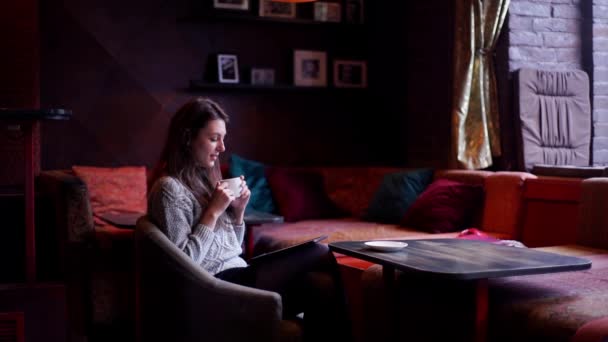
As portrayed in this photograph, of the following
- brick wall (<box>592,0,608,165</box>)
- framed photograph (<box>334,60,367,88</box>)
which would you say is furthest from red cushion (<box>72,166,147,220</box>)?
brick wall (<box>592,0,608,165</box>)

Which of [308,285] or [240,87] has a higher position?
[240,87]

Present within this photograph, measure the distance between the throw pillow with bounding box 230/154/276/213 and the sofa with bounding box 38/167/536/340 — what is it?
0.34 m

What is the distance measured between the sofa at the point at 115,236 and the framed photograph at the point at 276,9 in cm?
169

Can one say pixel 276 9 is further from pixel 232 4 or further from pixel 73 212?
pixel 73 212

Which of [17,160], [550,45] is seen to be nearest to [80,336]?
[17,160]

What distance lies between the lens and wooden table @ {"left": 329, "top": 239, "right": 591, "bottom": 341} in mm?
2016

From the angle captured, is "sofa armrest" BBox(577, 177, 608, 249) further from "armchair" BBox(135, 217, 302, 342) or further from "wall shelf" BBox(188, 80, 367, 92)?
"wall shelf" BBox(188, 80, 367, 92)

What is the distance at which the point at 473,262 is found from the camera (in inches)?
84.4

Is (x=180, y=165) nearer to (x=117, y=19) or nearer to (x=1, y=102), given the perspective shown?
(x=1, y=102)

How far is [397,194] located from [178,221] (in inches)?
94.6

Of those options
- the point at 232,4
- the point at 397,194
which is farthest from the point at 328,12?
the point at 397,194

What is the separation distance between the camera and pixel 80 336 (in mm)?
3629

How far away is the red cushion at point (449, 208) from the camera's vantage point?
4098mm

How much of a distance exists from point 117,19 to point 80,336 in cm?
230
